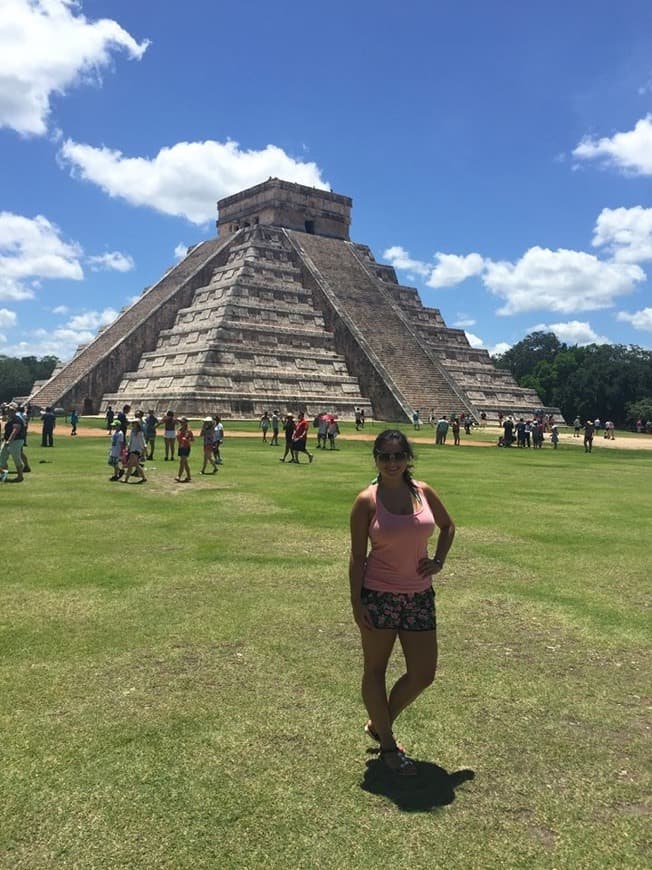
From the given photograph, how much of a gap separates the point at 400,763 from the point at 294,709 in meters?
0.88

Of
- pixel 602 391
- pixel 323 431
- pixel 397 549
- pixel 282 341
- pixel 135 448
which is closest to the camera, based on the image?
pixel 397 549

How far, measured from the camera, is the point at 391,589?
385 cm

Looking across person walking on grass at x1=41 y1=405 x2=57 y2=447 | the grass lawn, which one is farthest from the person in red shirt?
the grass lawn

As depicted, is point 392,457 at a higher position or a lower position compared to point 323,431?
higher

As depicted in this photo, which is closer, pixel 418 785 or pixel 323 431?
pixel 418 785

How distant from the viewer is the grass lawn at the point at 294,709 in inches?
125

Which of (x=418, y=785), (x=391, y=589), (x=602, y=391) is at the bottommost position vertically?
(x=418, y=785)

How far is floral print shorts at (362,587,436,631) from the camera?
3822 mm

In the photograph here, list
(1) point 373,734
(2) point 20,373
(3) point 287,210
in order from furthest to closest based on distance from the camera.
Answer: (2) point 20,373 < (3) point 287,210 < (1) point 373,734

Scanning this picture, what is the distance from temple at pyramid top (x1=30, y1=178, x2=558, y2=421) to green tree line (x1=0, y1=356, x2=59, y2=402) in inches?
1718

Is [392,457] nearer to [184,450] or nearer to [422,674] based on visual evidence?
[422,674]

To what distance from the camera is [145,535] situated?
9148 mm

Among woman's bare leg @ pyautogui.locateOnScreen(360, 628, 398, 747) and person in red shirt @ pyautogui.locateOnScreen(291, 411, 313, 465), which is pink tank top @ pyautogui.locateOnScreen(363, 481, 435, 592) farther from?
person in red shirt @ pyautogui.locateOnScreen(291, 411, 313, 465)

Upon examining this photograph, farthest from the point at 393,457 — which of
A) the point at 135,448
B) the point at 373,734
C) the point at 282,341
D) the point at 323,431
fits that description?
the point at 282,341
